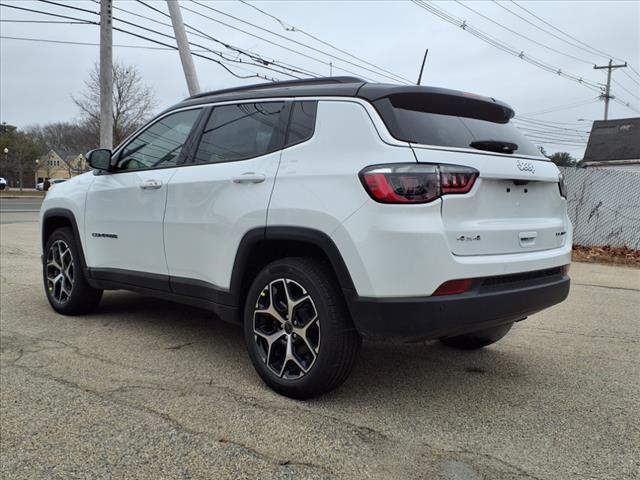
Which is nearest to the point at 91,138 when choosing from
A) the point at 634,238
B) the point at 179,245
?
the point at 634,238

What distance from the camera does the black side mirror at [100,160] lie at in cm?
459

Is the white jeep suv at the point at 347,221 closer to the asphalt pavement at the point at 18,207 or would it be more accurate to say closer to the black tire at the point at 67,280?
the black tire at the point at 67,280

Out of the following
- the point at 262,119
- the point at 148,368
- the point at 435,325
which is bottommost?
the point at 148,368

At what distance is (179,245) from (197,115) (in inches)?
39.8

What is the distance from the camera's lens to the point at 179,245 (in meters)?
3.90

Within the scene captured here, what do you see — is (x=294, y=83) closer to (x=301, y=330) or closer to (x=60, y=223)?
(x=301, y=330)

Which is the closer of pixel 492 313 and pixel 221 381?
pixel 492 313

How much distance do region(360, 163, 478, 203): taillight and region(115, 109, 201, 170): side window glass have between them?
1917 mm

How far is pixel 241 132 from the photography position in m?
3.71

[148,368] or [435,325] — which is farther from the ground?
[435,325]

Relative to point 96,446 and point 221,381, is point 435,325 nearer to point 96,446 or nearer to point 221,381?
point 221,381

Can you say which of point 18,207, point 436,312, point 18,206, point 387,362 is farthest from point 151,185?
point 18,206

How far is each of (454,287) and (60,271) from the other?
401cm

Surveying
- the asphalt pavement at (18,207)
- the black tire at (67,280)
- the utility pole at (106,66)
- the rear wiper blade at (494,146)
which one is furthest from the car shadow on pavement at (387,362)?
the asphalt pavement at (18,207)
